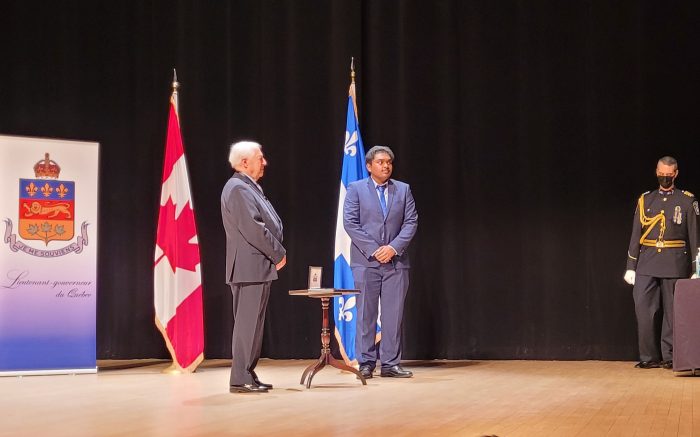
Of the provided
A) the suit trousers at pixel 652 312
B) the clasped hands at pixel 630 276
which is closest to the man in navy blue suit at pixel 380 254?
the clasped hands at pixel 630 276

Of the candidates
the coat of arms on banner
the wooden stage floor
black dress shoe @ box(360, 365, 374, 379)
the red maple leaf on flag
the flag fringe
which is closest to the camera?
the wooden stage floor

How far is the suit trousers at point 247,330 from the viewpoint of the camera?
17.4ft

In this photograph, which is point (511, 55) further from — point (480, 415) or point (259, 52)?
point (480, 415)

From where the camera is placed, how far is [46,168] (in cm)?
648

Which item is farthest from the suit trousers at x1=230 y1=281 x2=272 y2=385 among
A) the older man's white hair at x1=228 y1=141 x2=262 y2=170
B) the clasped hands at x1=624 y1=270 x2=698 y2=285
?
the clasped hands at x1=624 y1=270 x2=698 y2=285

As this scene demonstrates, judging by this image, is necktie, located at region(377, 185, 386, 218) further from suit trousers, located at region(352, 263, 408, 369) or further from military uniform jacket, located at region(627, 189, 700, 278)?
military uniform jacket, located at region(627, 189, 700, 278)

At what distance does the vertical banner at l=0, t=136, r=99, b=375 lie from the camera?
6.36 metres

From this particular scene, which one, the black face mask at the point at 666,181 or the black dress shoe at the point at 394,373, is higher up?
the black face mask at the point at 666,181

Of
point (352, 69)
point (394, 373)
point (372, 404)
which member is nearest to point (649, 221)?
point (394, 373)

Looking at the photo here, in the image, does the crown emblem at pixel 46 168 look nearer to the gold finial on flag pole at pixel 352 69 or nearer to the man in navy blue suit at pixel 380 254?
the man in navy blue suit at pixel 380 254

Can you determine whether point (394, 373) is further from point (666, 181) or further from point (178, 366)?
point (666, 181)

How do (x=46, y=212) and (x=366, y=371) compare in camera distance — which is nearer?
(x=366, y=371)

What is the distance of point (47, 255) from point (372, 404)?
2.97 metres

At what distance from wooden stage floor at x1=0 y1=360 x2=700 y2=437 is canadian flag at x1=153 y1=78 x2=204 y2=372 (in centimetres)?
31
